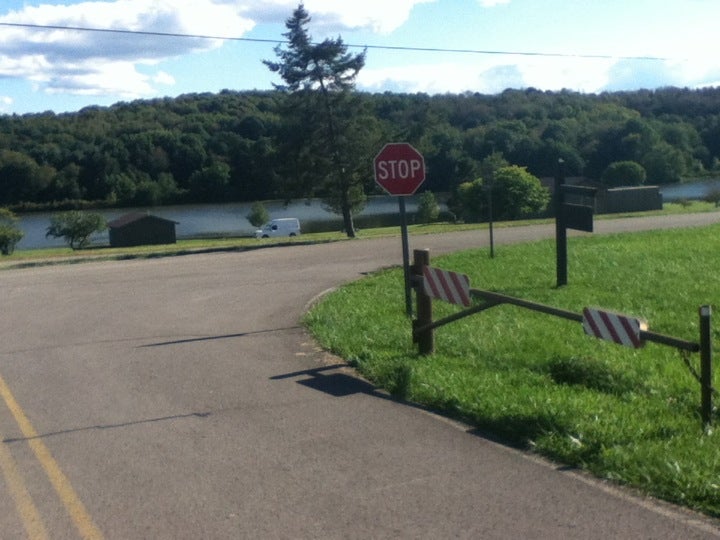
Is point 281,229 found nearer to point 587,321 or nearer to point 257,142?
point 257,142

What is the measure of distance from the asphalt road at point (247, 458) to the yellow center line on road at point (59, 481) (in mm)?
21

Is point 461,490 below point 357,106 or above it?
below

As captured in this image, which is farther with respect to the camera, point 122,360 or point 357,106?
point 357,106

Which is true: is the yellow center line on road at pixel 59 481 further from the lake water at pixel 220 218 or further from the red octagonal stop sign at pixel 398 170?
the lake water at pixel 220 218

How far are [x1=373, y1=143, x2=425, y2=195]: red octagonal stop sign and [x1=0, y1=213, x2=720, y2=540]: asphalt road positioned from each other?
2340mm

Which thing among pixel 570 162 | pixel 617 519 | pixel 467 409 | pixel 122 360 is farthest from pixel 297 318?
pixel 570 162

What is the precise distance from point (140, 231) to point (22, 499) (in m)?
54.1

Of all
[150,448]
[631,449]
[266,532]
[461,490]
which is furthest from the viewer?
[150,448]

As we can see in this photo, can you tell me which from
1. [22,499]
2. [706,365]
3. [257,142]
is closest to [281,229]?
[257,142]

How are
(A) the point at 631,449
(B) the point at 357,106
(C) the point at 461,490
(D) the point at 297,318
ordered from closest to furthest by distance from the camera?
1. (C) the point at 461,490
2. (A) the point at 631,449
3. (D) the point at 297,318
4. (B) the point at 357,106

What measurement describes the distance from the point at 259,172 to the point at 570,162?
1127 inches

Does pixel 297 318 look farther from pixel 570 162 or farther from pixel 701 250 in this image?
pixel 570 162

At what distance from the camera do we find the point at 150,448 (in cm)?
702


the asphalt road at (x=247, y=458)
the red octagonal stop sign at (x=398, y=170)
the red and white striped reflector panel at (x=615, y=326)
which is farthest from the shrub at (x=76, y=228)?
the red and white striped reflector panel at (x=615, y=326)
